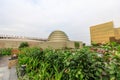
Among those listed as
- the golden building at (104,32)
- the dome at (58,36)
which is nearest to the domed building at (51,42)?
the dome at (58,36)

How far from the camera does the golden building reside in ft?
106

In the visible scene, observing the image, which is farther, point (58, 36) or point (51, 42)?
point (58, 36)

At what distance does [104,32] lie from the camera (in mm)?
34812

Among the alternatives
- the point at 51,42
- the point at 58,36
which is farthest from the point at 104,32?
the point at 58,36

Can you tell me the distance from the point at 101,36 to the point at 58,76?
33.4 metres

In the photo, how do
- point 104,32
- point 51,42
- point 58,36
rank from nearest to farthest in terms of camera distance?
point 104,32
point 51,42
point 58,36

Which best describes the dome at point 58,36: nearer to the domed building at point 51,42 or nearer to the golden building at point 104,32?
the domed building at point 51,42

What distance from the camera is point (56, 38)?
50.0 m

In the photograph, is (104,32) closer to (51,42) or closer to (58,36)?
(51,42)

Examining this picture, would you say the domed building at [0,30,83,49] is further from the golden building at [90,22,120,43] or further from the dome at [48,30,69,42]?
the golden building at [90,22,120,43]

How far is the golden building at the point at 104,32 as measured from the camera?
3219cm

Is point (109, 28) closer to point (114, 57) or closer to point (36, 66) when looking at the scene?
point (36, 66)

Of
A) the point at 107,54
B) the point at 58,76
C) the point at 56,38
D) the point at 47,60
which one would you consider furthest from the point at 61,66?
the point at 56,38

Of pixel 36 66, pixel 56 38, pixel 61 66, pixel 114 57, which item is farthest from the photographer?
pixel 56 38
